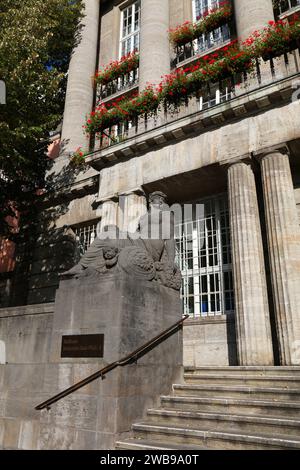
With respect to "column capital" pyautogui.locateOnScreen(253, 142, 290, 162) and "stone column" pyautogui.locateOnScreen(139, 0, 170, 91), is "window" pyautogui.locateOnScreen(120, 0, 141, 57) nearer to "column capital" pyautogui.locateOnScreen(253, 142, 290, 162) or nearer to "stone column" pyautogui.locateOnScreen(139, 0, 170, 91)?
"stone column" pyautogui.locateOnScreen(139, 0, 170, 91)

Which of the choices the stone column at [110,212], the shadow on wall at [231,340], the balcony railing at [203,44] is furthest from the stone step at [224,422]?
the balcony railing at [203,44]

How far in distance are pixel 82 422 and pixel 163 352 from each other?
80.2 inches

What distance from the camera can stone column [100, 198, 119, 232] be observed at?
12836mm

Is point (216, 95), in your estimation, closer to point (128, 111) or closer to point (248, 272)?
point (128, 111)

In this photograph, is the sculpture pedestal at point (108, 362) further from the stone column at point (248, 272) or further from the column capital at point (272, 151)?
the column capital at point (272, 151)

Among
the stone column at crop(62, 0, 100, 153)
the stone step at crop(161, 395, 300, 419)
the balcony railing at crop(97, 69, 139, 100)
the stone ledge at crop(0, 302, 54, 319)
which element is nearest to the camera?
the stone step at crop(161, 395, 300, 419)

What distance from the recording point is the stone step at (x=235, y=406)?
569 cm

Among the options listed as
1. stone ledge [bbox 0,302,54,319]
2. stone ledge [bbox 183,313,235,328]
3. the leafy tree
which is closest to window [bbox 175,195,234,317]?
stone ledge [bbox 183,313,235,328]

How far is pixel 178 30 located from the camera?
54.5 ft

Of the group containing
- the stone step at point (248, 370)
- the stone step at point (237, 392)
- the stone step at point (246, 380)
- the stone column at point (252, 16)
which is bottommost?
the stone step at point (237, 392)

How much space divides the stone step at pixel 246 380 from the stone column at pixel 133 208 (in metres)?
5.60

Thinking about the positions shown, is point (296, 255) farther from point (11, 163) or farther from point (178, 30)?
point (178, 30)

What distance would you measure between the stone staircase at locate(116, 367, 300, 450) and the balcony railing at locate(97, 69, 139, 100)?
1483cm
